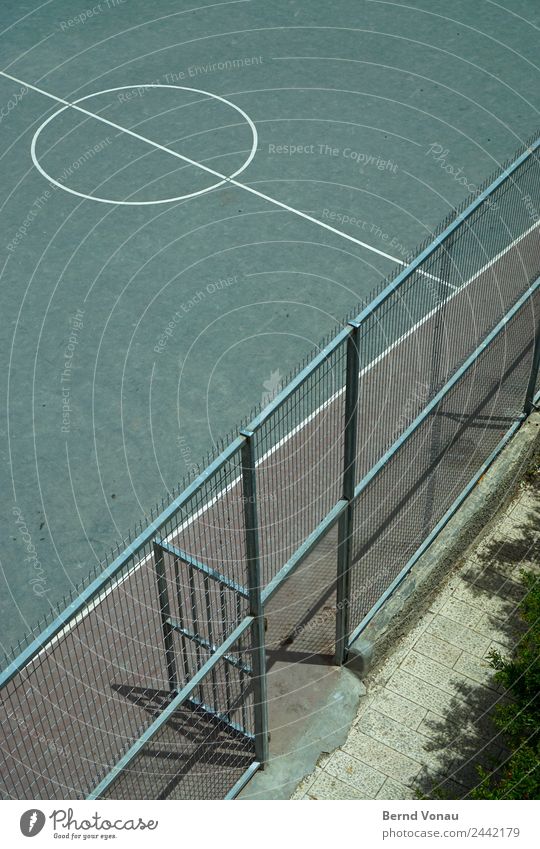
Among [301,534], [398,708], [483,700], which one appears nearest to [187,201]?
[301,534]

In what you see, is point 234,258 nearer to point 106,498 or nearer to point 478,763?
point 106,498

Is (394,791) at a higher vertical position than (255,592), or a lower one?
lower

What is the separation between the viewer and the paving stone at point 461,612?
36.4 ft

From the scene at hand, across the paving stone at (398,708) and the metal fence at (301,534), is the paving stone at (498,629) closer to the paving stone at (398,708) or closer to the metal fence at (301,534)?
the metal fence at (301,534)

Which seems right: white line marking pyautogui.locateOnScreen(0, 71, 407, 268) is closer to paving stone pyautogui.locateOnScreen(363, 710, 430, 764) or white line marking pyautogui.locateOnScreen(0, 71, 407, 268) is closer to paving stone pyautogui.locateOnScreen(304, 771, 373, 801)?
paving stone pyautogui.locateOnScreen(363, 710, 430, 764)

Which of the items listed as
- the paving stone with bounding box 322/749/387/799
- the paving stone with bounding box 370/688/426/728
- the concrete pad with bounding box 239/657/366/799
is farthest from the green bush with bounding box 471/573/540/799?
the concrete pad with bounding box 239/657/366/799

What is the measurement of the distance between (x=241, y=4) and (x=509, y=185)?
12.9 m

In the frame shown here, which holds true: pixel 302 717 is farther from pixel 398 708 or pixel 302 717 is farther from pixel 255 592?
pixel 255 592

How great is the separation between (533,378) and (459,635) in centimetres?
336

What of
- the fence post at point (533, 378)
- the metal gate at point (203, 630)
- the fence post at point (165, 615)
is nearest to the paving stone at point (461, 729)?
the metal gate at point (203, 630)

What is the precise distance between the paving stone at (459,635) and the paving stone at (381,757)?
4.44 feet

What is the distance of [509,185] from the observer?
10648mm

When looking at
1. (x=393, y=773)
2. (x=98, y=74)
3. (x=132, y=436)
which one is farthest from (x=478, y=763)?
(x=98, y=74)

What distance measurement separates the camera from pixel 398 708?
1034 centimetres
